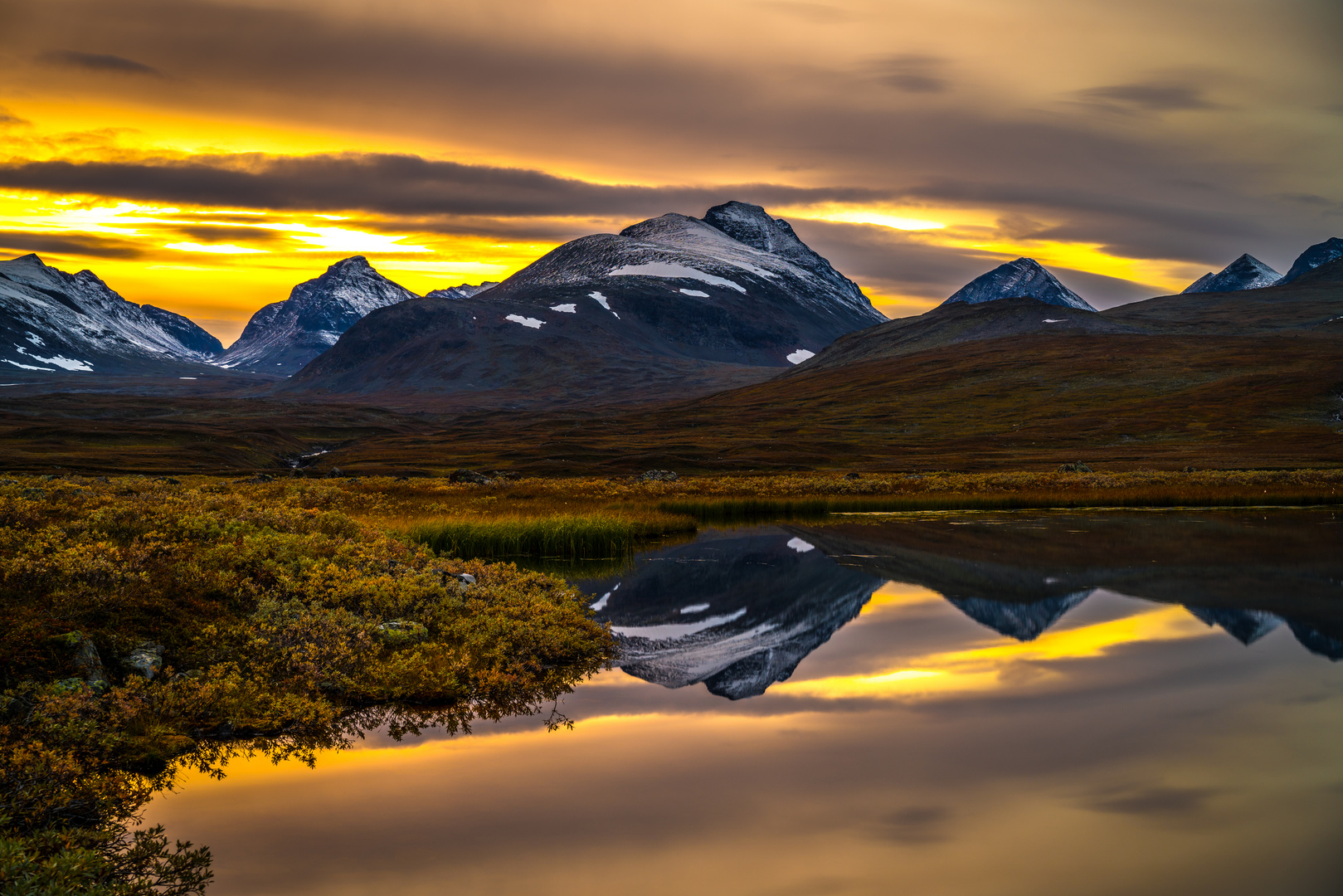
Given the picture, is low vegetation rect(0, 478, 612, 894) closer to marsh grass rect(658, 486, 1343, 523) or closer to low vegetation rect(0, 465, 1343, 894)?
low vegetation rect(0, 465, 1343, 894)

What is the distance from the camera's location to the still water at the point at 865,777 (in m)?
11.1

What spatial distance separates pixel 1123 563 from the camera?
3728 cm

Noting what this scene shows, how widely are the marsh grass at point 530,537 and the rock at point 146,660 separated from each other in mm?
20739

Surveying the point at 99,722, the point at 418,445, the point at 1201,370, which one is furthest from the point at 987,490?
the point at 1201,370

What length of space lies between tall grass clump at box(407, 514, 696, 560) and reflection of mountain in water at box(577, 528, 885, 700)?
1785 mm

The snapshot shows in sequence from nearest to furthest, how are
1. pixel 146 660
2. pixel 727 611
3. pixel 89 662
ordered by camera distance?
1. pixel 89 662
2. pixel 146 660
3. pixel 727 611

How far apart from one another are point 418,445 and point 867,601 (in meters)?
128

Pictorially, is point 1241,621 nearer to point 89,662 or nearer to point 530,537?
point 530,537

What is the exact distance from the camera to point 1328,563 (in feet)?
118

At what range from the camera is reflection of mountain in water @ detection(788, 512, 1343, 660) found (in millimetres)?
27344

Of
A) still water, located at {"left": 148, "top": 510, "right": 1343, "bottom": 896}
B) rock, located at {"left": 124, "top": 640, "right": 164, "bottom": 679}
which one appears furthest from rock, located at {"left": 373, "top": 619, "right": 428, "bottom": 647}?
rock, located at {"left": 124, "top": 640, "right": 164, "bottom": 679}

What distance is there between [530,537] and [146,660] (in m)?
24.6

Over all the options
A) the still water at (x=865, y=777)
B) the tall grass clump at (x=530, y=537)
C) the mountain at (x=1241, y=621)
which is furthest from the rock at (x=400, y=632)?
the mountain at (x=1241, y=621)

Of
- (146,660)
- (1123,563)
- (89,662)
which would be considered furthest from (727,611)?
(1123,563)
